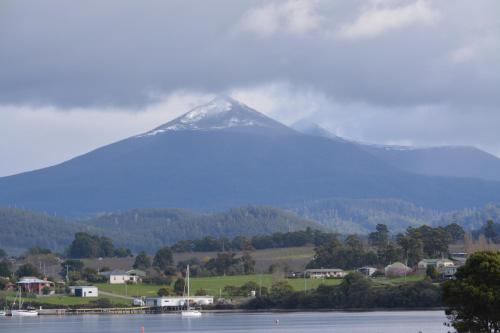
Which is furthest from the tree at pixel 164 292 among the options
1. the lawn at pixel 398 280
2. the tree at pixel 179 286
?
the lawn at pixel 398 280

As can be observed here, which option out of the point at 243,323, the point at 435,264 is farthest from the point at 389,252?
the point at 243,323

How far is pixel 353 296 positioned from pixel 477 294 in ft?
247

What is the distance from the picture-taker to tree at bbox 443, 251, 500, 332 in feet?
226

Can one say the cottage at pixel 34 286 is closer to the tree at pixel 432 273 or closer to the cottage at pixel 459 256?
the tree at pixel 432 273

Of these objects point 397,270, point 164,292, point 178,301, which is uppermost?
point 397,270

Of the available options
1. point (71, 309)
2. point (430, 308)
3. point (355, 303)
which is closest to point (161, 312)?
point (71, 309)

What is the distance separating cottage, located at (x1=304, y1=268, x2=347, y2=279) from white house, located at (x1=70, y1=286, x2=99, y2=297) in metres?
26.9

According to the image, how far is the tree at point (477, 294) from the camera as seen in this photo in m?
68.8

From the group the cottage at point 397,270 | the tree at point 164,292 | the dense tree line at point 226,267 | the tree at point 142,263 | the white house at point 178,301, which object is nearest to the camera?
the white house at point 178,301

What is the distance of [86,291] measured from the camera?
166m

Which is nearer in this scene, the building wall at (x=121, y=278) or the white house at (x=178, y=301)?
the white house at (x=178, y=301)

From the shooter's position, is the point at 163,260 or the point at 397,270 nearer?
the point at 397,270

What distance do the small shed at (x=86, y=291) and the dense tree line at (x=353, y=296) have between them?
22844mm

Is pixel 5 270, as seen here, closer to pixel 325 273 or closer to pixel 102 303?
pixel 102 303
